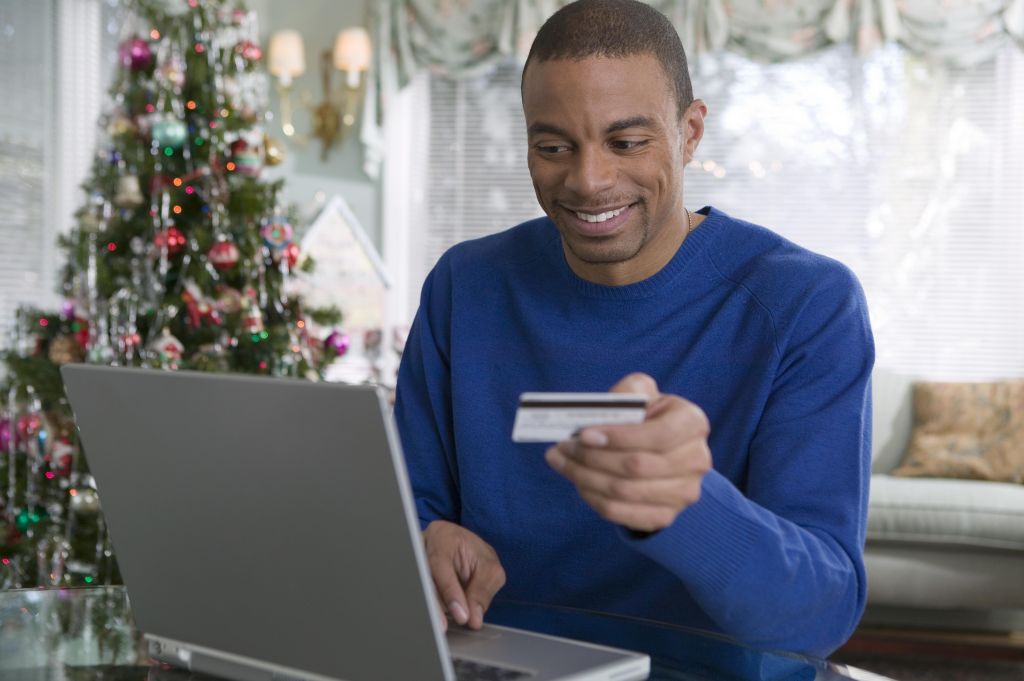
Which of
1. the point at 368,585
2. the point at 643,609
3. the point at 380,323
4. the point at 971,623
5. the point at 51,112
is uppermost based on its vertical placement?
the point at 51,112

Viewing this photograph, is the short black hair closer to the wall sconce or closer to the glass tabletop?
the glass tabletop

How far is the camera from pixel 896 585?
129 inches

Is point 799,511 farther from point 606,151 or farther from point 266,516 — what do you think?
point 266,516

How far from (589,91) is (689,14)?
→ 3634 mm

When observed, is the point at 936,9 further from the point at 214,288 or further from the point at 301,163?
the point at 214,288

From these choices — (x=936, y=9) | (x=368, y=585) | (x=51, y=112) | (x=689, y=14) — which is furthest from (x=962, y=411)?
(x=368, y=585)

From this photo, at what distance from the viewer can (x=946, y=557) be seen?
3.27 meters

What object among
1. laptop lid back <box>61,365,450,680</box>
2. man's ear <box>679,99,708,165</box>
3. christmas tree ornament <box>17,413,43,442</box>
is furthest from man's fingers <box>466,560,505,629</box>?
christmas tree ornament <box>17,413,43,442</box>

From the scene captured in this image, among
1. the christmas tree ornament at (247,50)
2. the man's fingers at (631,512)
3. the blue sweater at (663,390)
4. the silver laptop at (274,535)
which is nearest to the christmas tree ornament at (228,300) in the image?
the christmas tree ornament at (247,50)

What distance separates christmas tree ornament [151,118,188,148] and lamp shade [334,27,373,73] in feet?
5.75

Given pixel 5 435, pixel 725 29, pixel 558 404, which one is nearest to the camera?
pixel 558 404

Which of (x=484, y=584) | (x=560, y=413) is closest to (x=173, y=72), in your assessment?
(x=484, y=584)

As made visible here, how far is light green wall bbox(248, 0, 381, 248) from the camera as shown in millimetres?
4875

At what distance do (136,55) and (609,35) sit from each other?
7.54ft
